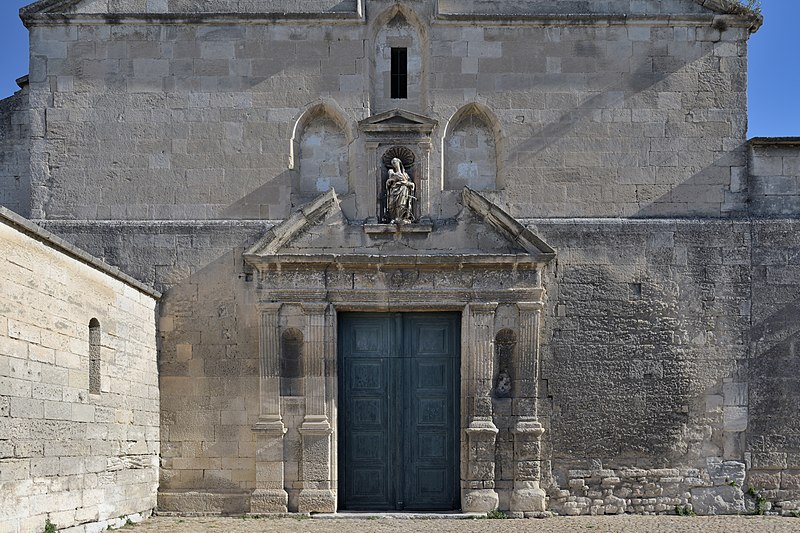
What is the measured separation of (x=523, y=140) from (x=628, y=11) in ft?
6.05

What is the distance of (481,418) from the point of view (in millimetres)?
10438

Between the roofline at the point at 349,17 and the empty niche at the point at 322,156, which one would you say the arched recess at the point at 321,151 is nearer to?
the empty niche at the point at 322,156

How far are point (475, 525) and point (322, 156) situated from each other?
426cm

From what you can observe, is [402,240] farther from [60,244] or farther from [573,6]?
[60,244]

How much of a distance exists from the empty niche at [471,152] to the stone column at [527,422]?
4.95 feet

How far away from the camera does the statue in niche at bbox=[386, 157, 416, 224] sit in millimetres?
10656

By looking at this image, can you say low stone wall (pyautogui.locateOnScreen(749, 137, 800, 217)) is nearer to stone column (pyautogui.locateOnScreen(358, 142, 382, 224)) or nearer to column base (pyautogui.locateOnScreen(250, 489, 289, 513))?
stone column (pyautogui.locateOnScreen(358, 142, 382, 224))

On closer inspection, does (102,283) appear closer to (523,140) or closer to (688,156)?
(523,140)

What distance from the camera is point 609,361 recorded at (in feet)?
35.0

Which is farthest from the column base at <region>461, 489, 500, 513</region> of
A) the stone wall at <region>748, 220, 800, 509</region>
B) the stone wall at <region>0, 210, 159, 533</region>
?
the stone wall at <region>0, 210, 159, 533</region>

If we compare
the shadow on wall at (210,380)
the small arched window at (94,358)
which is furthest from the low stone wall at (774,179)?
the small arched window at (94,358)

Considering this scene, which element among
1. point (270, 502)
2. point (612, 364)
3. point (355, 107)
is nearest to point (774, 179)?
point (612, 364)

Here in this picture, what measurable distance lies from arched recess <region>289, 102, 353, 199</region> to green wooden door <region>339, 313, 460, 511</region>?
1.50 metres

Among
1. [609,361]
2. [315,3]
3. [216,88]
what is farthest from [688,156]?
[216,88]
